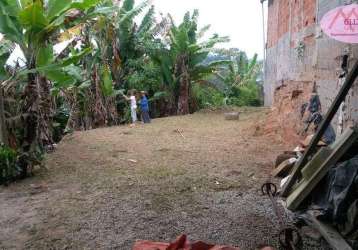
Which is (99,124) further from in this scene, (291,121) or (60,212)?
(60,212)

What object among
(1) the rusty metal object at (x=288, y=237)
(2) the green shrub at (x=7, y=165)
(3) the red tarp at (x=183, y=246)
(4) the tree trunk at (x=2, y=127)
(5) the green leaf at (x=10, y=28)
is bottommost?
(1) the rusty metal object at (x=288, y=237)

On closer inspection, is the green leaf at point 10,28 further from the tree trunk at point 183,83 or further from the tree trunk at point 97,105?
the tree trunk at point 183,83

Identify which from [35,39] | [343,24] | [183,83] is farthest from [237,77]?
[343,24]

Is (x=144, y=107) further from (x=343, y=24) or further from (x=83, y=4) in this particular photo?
(x=343, y=24)

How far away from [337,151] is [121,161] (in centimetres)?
465

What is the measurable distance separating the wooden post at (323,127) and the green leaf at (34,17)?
14.9ft

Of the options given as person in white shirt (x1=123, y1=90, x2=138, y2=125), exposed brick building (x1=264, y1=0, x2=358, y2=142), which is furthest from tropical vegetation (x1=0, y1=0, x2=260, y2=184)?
exposed brick building (x1=264, y1=0, x2=358, y2=142)

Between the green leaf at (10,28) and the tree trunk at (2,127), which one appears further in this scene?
the tree trunk at (2,127)

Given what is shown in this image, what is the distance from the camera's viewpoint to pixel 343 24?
3803mm

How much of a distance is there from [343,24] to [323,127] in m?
1.08

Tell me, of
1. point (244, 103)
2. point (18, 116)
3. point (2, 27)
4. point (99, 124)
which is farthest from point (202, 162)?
point (244, 103)

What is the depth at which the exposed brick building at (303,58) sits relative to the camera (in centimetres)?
531

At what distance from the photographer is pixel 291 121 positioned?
8.10m

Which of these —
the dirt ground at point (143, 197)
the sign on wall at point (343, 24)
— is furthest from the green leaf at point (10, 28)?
the sign on wall at point (343, 24)
